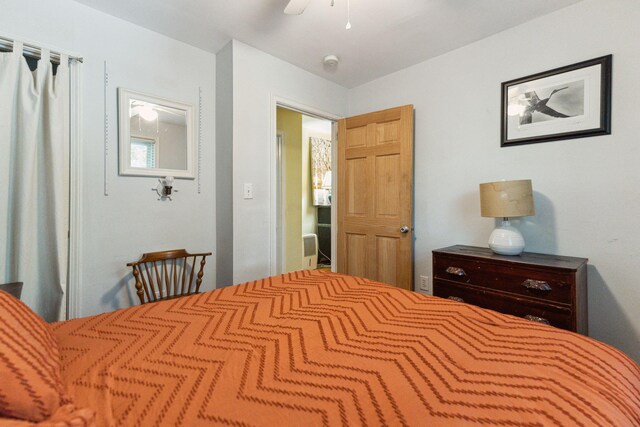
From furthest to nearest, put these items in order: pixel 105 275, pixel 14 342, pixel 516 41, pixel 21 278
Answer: pixel 516 41 < pixel 105 275 < pixel 21 278 < pixel 14 342

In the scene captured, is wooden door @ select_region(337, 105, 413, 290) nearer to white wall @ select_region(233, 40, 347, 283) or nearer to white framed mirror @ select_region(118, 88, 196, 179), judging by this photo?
white wall @ select_region(233, 40, 347, 283)

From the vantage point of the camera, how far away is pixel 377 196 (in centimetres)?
296

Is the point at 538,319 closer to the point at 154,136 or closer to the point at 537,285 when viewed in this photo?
the point at 537,285

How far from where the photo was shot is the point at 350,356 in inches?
33.8

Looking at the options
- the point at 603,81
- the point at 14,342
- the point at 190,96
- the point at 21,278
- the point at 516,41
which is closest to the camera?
the point at 14,342

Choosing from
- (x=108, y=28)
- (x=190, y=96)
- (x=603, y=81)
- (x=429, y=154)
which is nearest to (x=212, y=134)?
(x=190, y=96)

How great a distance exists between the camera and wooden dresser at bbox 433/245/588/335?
5.45 ft

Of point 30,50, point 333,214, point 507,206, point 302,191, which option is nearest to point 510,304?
point 507,206

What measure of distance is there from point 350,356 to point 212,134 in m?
2.32

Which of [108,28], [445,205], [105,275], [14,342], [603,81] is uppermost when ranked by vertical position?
[108,28]

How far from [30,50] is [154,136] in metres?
0.78

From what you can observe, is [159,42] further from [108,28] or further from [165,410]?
[165,410]

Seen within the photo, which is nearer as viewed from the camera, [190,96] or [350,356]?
→ [350,356]

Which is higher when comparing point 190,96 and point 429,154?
point 190,96
